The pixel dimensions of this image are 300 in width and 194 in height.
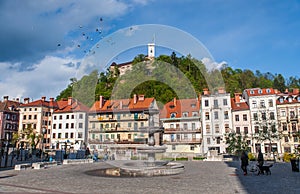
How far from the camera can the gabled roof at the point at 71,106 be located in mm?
61219

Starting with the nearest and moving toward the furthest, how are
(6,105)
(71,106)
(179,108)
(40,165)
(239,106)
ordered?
(40,165) → (239,106) → (179,108) → (71,106) → (6,105)

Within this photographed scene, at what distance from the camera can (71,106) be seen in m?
64.8

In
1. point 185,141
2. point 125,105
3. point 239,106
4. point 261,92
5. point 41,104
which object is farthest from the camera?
point 41,104

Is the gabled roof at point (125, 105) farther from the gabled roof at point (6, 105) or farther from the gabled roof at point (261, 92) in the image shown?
the gabled roof at point (6, 105)

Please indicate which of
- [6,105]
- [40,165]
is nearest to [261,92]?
Answer: [40,165]

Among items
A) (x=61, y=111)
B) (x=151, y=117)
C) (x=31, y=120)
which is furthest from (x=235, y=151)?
(x=31, y=120)

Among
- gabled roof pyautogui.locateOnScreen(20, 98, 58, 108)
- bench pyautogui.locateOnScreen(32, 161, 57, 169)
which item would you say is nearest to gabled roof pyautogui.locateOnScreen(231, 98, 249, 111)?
bench pyautogui.locateOnScreen(32, 161, 57, 169)

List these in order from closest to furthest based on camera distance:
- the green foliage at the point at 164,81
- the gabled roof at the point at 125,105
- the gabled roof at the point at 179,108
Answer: the green foliage at the point at 164,81 < the gabled roof at the point at 125,105 < the gabled roof at the point at 179,108

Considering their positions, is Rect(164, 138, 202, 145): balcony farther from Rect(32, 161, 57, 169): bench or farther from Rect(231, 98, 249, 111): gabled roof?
Rect(32, 161, 57, 169): bench

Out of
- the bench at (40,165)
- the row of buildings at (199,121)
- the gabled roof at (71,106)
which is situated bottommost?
the bench at (40,165)

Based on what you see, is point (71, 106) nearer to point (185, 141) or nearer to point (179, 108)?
A: point (179, 108)

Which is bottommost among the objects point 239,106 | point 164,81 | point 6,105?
point 239,106

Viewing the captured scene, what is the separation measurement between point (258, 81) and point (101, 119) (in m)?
51.2

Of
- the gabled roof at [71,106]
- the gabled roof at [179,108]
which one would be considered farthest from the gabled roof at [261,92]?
the gabled roof at [71,106]
